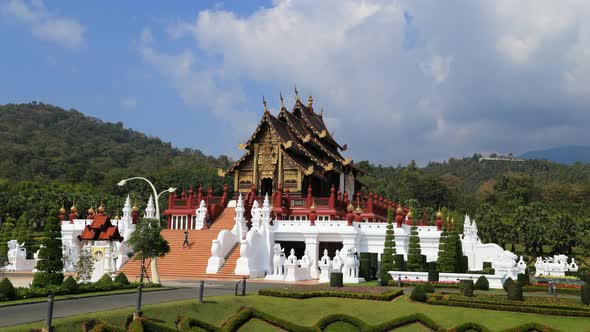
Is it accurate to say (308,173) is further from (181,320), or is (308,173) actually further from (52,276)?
(181,320)

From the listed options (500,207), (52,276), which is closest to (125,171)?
(500,207)

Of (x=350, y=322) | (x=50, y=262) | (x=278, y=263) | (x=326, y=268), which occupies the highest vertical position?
(x=50, y=262)

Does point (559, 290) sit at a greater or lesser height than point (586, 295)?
lesser

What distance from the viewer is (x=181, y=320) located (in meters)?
17.2

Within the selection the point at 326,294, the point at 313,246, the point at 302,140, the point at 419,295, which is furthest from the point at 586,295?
the point at 302,140

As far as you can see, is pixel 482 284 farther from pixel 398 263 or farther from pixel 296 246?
pixel 296 246

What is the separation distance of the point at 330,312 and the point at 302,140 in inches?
1121

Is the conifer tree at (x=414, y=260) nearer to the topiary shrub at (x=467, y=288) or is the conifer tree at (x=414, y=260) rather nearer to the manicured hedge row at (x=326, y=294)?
the topiary shrub at (x=467, y=288)

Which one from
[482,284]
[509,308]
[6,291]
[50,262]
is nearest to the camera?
[6,291]

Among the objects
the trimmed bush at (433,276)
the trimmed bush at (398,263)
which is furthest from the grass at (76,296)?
the trimmed bush at (398,263)

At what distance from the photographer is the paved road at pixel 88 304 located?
15.3 metres

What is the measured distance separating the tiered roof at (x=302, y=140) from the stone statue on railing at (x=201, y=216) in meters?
6.59

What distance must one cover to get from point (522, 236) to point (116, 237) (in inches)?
1867

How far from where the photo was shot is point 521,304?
68.5 feet
